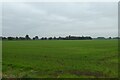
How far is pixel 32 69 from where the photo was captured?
17688 millimetres

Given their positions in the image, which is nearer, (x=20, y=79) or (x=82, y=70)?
(x=20, y=79)

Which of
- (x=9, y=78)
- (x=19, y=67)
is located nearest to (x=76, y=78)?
(x=9, y=78)

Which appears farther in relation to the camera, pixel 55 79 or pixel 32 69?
pixel 32 69

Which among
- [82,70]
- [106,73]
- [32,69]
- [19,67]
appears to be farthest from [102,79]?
[19,67]

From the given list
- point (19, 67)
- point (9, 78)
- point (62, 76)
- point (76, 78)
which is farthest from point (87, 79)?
point (19, 67)

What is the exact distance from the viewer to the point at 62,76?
14531mm

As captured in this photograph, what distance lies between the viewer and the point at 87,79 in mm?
13773

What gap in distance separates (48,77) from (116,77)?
4.20 meters

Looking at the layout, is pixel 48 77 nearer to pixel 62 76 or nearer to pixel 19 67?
pixel 62 76

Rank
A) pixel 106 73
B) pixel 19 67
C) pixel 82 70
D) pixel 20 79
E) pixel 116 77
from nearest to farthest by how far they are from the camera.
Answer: pixel 20 79 → pixel 116 77 → pixel 106 73 → pixel 82 70 → pixel 19 67

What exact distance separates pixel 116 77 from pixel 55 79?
12.6ft

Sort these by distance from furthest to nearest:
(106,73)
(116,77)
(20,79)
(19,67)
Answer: (19,67) < (106,73) < (116,77) < (20,79)

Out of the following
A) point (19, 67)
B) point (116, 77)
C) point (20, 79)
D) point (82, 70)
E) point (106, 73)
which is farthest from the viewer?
point (19, 67)

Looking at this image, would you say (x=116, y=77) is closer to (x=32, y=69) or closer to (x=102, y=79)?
(x=102, y=79)
